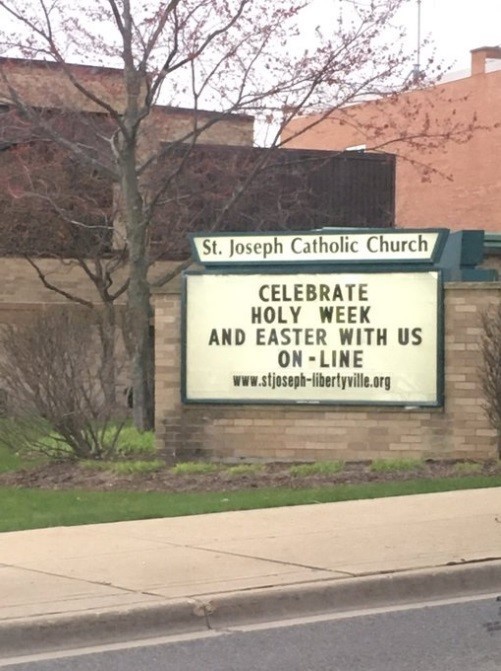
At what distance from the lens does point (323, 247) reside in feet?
51.4

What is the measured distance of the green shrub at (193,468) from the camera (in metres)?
14.9

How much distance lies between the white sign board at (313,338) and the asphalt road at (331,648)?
292 inches

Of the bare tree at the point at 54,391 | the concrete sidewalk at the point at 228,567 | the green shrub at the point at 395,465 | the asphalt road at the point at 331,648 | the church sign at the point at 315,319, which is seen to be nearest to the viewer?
the asphalt road at the point at 331,648

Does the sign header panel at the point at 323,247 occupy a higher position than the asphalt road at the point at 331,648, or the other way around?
the sign header panel at the point at 323,247

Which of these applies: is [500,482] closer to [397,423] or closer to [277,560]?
[397,423]

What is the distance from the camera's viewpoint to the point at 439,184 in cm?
4194

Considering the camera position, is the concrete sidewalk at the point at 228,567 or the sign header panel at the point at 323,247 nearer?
the concrete sidewalk at the point at 228,567

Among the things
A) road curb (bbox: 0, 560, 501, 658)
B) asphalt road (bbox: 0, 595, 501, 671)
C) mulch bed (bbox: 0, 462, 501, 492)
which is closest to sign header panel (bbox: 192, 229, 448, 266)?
mulch bed (bbox: 0, 462, 501, 492)

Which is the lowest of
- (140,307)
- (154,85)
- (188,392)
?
(188,392)

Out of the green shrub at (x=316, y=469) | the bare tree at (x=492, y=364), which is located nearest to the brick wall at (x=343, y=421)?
the bare tree at (x=492, y=364)

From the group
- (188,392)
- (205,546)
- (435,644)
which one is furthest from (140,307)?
(435,644)

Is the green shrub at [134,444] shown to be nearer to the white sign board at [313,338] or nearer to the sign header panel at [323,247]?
the white sign board at [313,338]

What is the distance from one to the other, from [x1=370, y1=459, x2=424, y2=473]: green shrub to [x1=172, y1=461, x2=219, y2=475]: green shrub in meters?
2.00

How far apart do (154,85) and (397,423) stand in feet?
20.6
